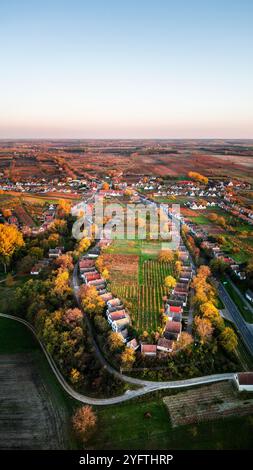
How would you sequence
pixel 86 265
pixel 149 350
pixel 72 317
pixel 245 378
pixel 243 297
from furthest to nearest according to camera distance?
pixel 86 265
pixel 243 297
pixel 72 317
pixel 149 350
pixel 245 378

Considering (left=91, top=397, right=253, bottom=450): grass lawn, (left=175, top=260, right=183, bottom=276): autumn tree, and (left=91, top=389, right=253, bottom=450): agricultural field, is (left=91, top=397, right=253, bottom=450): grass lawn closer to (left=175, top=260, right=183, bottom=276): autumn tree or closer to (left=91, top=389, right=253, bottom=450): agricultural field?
(left=91, top=389, right=253, bottom=450): agricultural field

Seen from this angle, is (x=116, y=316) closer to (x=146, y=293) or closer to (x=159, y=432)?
(x=146, y=293)

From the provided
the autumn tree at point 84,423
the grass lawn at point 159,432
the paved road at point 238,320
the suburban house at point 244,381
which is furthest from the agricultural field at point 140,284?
the autumn tree at point 84,423

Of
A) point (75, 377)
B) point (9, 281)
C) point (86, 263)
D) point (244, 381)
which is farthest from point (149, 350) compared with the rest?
point (9, 281)

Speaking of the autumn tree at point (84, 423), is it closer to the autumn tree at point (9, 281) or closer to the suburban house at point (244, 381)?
the suburban house at point (244, 381)
